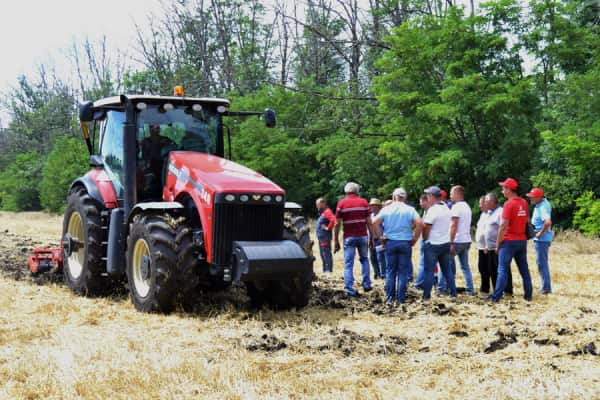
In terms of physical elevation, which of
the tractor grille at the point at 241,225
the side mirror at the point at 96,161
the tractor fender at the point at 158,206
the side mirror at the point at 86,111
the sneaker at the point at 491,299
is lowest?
the sneaker at the point at 491,299

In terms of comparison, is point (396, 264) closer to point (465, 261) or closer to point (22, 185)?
point (465, 261)

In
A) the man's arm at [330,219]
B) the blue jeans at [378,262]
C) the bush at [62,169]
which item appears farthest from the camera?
the bush at [62,169]

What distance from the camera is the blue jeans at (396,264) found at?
879cm

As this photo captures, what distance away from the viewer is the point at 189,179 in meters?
7.94

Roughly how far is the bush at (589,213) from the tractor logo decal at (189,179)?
11729 millimetres

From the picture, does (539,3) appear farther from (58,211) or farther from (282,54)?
(58,211)

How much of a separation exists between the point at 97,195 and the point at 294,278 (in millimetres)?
3277

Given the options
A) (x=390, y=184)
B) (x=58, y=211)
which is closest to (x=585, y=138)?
(x=390, y=184)

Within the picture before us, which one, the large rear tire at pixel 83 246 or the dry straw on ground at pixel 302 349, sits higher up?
the large rear tire at pixel 83 246

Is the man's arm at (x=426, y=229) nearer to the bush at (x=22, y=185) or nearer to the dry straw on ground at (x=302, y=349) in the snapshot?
the dry straw on ground at (x=302, y=349)

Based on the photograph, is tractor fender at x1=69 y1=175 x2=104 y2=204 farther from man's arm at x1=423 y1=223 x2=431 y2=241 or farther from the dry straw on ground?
man's arm at x1=423 y1=223 x2=431 y2=241

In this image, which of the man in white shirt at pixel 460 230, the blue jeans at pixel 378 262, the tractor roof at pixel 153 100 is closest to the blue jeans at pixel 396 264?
the man in white shirt at pixel 460 230

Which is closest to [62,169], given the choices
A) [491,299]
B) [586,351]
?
[491,299]

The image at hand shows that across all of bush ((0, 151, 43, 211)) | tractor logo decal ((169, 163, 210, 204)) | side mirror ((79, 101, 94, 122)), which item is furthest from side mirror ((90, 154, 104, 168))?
bush ((0, 151, 43, 211))
